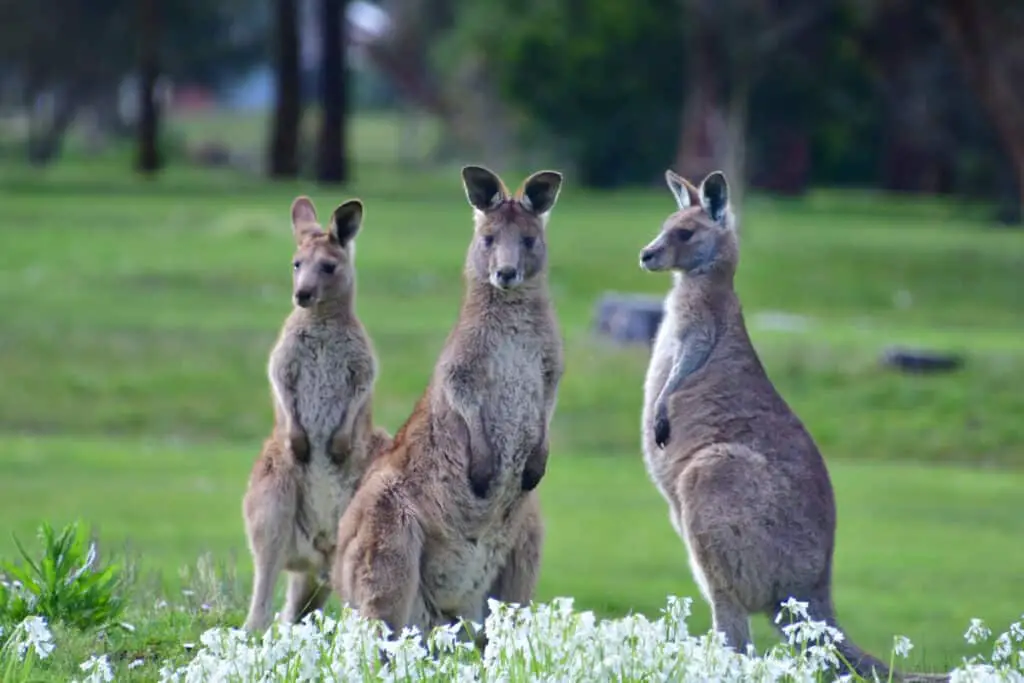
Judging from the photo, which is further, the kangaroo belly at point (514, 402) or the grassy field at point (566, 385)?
the grassy field at point (566, 385)

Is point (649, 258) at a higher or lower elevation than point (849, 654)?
higher

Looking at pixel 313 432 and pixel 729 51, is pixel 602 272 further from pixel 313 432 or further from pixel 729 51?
pixel 313 432

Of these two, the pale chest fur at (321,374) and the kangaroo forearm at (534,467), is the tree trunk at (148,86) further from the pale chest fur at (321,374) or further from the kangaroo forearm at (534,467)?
the kangaroo forearm at (534,467)

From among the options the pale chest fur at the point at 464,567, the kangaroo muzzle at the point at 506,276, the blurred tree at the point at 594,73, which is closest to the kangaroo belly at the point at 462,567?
the pale chest fur at the point at 464,567

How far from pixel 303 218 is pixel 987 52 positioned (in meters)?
21.8

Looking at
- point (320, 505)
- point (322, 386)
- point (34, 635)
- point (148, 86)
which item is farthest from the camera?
point (148, 86)

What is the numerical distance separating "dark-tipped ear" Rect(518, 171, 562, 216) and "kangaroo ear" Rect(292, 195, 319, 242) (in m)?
1.69

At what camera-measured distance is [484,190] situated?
23.7ft

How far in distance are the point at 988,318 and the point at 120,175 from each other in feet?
91.4

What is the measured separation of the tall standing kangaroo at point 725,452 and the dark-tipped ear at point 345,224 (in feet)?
4.40

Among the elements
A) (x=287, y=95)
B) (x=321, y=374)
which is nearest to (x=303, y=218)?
(x=321, y=374)

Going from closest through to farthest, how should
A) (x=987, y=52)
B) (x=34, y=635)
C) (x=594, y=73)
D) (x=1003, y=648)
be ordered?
1. (x=34, y=635)
2. (x=1003, y=648)
3. (x=987, y=52)
4. (x=594, y=73)

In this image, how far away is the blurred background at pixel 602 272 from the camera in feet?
49.7

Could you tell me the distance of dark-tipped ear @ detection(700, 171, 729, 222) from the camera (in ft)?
25.4
